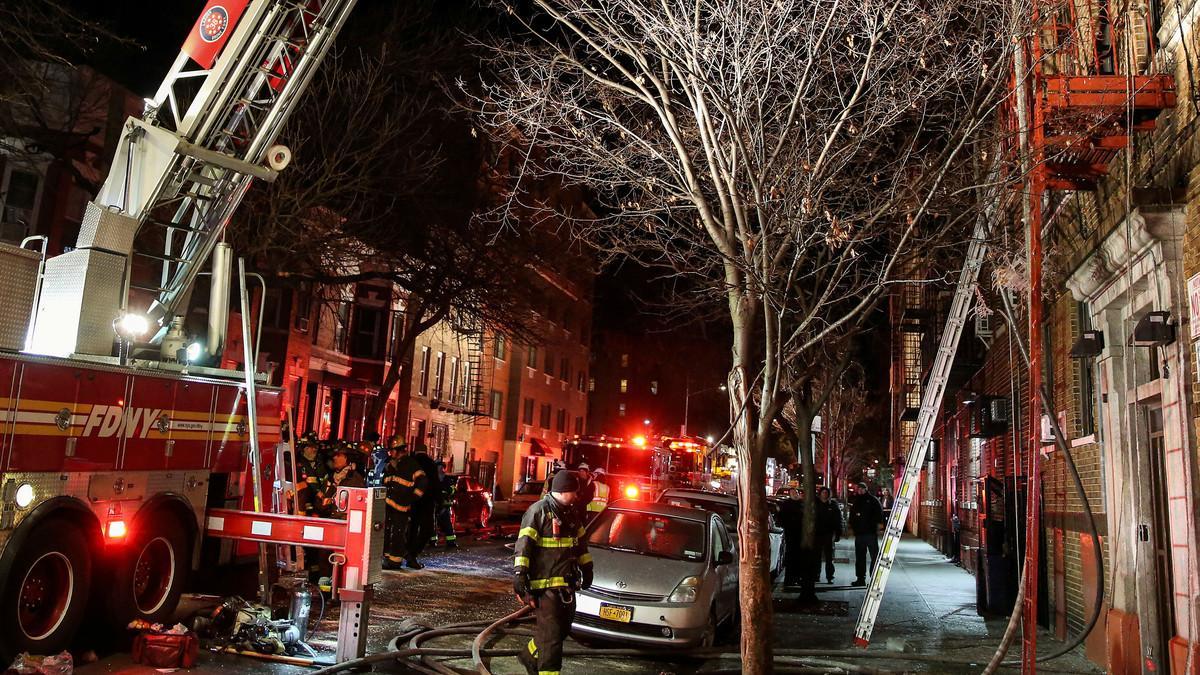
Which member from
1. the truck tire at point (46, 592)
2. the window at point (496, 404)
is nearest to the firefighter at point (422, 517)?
the truck tire at point (46, 592)

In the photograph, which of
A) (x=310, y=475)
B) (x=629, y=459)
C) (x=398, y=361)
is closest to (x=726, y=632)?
(x=310, y=475)

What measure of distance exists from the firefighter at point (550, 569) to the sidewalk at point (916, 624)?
360 cm

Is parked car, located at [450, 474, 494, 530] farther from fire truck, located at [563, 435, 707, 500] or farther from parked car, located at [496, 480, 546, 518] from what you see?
fire truck, located at [563, 435, 707, 500]

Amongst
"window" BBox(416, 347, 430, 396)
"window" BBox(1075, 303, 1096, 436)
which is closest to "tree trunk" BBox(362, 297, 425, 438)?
"window" BBox(416, 347, 430, 396)

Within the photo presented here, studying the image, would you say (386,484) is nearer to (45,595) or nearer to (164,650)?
(164,650)

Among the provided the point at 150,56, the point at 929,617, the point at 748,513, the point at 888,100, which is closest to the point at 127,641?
the point at 748,513

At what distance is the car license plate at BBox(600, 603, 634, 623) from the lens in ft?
29.7

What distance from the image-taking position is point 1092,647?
30.8 feet

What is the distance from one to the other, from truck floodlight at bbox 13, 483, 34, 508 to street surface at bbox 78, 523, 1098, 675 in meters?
1.39

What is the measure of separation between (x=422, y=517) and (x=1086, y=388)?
952 centimetres

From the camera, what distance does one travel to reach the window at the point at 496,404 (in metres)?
41.4

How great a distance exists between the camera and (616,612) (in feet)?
29.9

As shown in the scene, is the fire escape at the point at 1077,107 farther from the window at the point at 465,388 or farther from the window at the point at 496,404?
the window at the point at 496,404

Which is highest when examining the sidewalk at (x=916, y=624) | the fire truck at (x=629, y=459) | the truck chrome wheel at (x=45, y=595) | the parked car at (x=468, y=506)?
the fire truck at (x=629, y=459)
